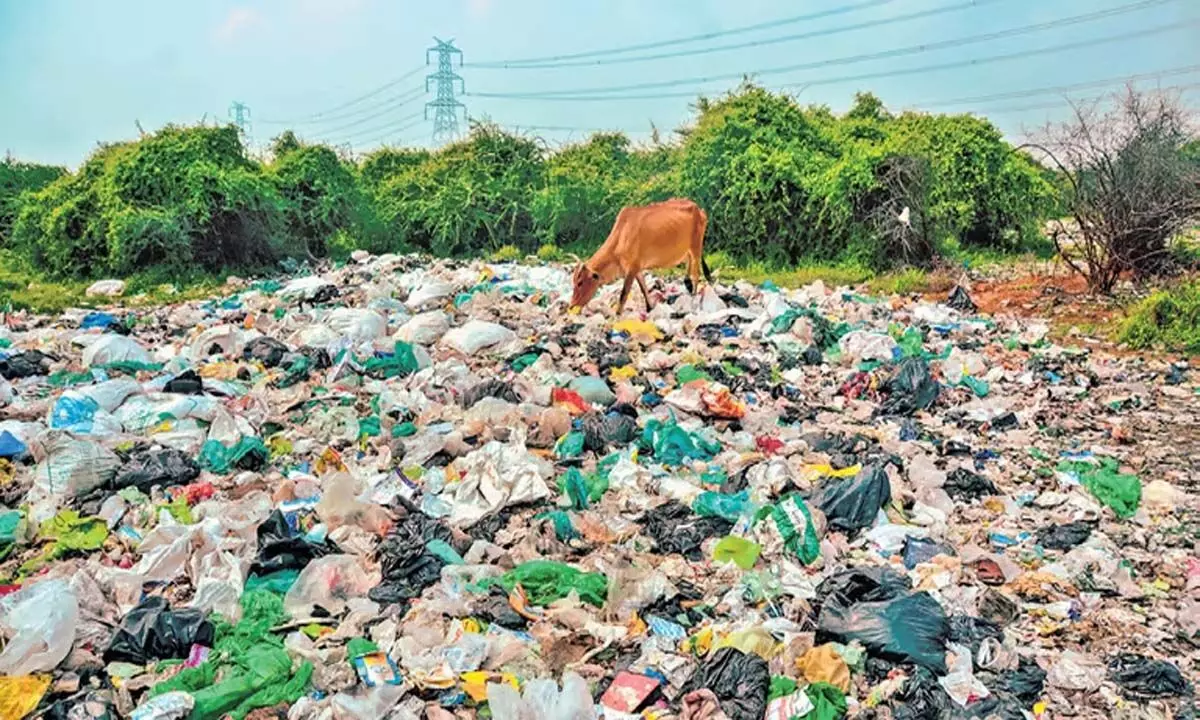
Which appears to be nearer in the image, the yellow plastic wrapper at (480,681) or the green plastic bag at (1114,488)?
the yellow plastic wrapper at (480,681)

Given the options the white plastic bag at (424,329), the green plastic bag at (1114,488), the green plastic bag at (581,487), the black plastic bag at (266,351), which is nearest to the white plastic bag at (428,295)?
the white plastic bag at (424,329)

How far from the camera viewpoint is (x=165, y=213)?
45.5ft

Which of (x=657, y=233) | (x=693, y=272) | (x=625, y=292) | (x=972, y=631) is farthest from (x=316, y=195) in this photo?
(x=972, y=631)

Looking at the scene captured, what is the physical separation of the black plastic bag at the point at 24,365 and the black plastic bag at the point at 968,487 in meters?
6.77

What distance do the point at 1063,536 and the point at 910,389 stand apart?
2333 millimetres

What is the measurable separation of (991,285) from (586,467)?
905 cm

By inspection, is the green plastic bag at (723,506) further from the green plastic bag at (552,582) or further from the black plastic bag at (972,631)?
the black plastic bag at (972,631)

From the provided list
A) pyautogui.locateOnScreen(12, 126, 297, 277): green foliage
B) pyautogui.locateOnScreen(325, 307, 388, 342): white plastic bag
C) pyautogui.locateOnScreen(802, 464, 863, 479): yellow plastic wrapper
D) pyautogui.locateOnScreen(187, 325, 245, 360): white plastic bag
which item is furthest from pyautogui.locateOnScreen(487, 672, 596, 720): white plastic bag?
pyautogui.locateOnScreen(12, 126, 297, 277): green foliage

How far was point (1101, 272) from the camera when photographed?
1066 cm

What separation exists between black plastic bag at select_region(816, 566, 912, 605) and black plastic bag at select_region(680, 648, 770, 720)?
1.92 ft

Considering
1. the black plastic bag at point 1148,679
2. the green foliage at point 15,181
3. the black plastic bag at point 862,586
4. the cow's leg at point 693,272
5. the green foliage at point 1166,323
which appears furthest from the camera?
the green foliage at point 15,181

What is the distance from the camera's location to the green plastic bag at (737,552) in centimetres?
395

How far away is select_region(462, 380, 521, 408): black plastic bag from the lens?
6043 mm

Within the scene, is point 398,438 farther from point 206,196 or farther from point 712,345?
point 206,196
